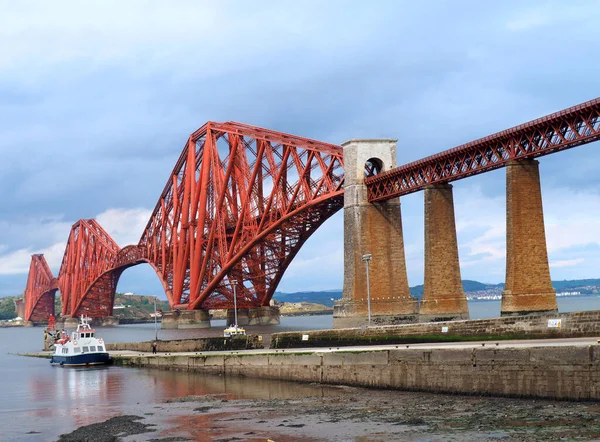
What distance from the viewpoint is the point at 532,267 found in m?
56.8

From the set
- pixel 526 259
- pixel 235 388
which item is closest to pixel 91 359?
pixel 235 388

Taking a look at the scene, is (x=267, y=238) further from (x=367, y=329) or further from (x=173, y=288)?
(x=367, y=329)

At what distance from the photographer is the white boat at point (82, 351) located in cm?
7494

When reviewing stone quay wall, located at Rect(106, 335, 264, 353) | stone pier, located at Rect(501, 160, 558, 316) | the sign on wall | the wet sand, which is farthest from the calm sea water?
stone pier, located at Rect(501, 160, 558, 316)

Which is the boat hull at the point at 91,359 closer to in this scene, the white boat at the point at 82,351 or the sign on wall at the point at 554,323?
the white boat at the point at 82,351

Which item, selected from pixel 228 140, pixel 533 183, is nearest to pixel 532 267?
pixel 533 183

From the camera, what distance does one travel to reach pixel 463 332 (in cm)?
4497

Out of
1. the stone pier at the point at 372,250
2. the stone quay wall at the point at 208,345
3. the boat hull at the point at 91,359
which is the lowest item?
the boat hull at the point at 91,359

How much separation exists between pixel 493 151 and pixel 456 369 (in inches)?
1237

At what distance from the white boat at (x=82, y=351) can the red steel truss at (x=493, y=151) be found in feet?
91.1

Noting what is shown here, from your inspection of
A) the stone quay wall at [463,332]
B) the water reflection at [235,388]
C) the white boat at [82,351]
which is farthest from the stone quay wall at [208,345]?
the water reflection at [235,388]

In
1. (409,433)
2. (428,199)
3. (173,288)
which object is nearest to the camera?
(409,433)

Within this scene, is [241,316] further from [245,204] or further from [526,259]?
[526,259]

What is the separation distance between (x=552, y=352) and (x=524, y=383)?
2.01 meters
